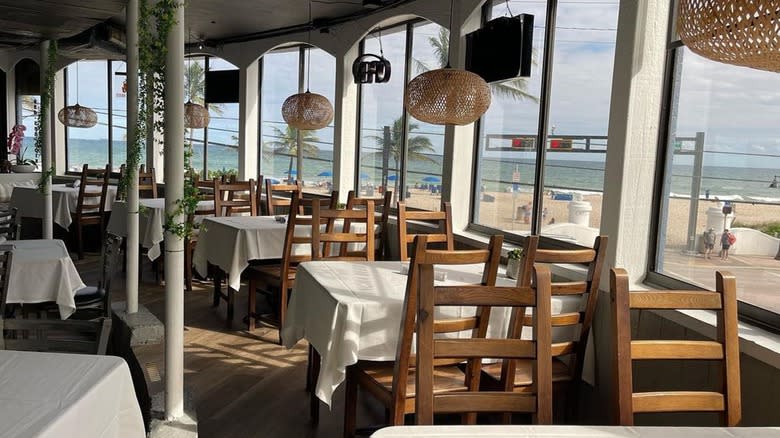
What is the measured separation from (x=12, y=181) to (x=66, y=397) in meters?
8.67

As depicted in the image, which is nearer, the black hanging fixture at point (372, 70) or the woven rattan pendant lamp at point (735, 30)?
the woven rattan pendant lamp at point (735, 30)

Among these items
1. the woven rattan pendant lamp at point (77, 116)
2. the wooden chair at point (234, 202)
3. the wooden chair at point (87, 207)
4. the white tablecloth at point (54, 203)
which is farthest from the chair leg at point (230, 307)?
the woven rattan pendant lamp at point (77, 116)

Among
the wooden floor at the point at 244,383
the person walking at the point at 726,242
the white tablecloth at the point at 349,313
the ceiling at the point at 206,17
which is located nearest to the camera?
the white tablecloth at the point at 349,313

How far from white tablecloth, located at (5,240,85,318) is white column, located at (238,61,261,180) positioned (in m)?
5.38

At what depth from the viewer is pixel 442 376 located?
2.86 meters

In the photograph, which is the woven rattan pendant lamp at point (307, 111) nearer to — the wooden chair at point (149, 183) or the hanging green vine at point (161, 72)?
the wooden chair at point (149, 183)

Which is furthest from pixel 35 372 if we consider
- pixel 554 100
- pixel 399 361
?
pixel 554 100

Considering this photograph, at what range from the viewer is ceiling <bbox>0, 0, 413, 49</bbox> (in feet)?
15.3

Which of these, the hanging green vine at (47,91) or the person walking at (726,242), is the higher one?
the hanging green vine at (47,91)

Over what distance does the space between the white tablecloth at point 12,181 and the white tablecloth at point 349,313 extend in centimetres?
696

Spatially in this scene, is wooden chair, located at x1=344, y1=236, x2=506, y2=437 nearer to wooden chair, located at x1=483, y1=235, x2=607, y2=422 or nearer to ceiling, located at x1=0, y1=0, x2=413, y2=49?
wooden chair, located at x1=483, y1=235, x2=607, y2=422

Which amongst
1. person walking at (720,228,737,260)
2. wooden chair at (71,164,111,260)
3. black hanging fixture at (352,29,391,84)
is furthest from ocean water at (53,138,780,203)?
wooden chair at (71,164,111,260)

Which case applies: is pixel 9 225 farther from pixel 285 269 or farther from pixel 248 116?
pixel 248 116

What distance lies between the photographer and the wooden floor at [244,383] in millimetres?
3270
